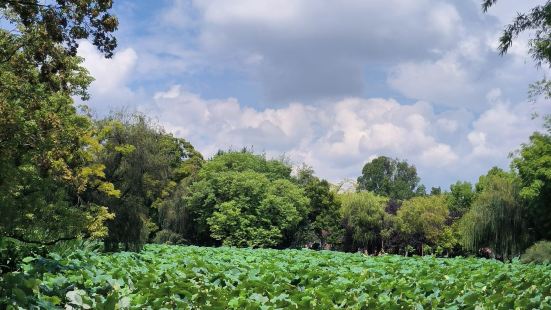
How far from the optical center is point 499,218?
119 feet

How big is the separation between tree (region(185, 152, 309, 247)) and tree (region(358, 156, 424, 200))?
5232 cm

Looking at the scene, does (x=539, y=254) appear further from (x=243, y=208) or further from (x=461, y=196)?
(x=461, y=196)

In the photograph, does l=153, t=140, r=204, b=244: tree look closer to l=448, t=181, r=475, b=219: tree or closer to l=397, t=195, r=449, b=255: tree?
l=397, t=195, r=449, b=255: tree

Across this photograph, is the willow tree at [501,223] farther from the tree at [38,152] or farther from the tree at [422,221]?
the tree at [38,152]

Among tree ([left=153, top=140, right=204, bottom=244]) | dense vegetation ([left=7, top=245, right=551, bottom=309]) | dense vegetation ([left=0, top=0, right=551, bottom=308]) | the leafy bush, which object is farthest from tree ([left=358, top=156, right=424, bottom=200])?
dense vegetation ([left=7, top=245, right=551, bottom=309])

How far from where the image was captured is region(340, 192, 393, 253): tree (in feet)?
159

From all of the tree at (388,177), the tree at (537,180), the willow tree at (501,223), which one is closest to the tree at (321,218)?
the willow tree at (501,223)

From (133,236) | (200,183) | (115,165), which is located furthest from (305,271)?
(200,183)

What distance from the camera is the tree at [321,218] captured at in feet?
159

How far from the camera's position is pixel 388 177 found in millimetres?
101750

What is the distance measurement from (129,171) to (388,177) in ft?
254

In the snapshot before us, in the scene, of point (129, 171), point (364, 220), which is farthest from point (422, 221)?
point (129, 171)

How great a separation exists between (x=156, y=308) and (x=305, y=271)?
5.44 meters

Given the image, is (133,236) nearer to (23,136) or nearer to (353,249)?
(23,136)
